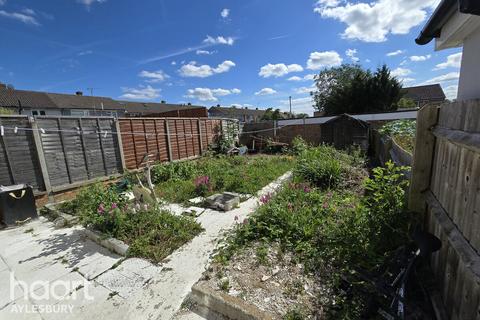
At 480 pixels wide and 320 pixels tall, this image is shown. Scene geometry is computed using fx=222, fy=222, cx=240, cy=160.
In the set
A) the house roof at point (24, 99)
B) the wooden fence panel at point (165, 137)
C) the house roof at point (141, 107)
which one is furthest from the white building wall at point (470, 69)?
the house roof at point (141, 107)

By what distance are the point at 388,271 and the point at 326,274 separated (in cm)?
69

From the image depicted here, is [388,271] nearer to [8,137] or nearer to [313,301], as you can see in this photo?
[313,301]

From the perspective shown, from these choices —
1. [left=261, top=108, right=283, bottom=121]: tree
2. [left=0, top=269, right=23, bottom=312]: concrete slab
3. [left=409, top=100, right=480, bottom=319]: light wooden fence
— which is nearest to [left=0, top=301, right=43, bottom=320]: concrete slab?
[left=0, top=269, right=23, bottom=312]: concrete slab

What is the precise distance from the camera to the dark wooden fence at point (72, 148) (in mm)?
4883

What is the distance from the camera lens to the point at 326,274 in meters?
2.36

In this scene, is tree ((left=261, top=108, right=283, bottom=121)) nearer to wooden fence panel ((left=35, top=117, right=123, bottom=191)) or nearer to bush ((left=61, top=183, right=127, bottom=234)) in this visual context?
wooden fence panel ((left=35, top=117, right=123, bottom=191))

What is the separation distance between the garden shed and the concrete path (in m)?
8.50

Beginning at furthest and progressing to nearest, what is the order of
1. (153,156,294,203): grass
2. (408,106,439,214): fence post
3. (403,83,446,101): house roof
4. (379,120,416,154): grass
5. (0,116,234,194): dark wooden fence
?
(403,83,446,101): house roof < (153,156,294,203): grass < (379,120,416,154): grass < (0,116,234,194): dark wooden fence < (408,106,439,214): fence post

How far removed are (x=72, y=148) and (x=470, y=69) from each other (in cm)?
747

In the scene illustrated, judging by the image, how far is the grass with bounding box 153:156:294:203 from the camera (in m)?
5.69

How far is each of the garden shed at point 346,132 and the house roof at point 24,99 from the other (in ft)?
93.9

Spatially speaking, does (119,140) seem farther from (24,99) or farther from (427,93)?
(427,93)

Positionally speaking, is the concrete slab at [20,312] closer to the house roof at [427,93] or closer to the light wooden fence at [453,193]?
the light wooden fence at [453,193]

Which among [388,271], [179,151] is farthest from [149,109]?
[388,271]
